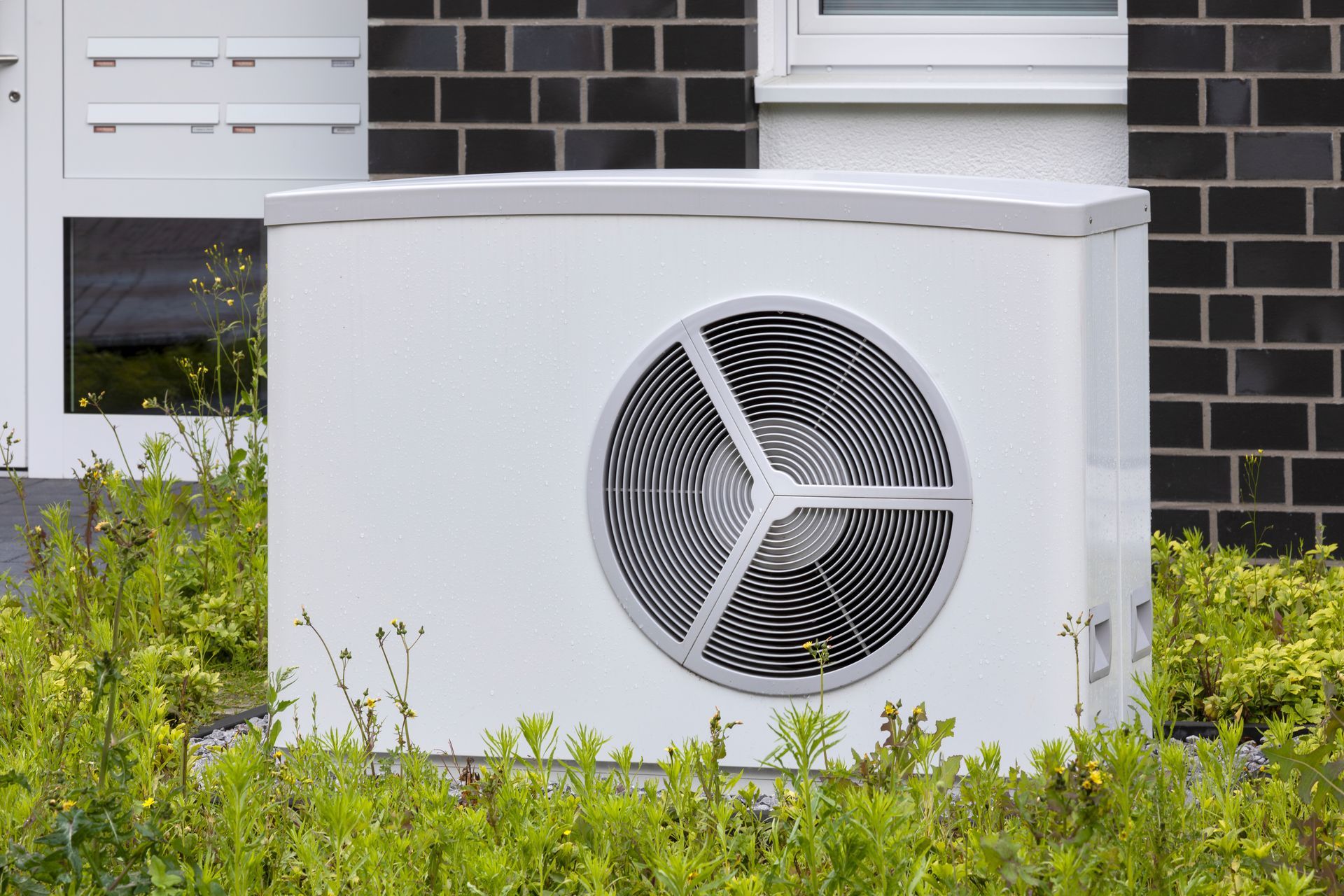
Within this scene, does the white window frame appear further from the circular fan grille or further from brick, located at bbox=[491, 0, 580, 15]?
the circular fan grille

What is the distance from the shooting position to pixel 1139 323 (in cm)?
282

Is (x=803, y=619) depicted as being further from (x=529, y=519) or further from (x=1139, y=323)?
(x=1139, y=323)

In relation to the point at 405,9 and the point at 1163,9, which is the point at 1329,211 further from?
the point at 405,9

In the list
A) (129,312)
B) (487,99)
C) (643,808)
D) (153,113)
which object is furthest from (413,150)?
(643,808)

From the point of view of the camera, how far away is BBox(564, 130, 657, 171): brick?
17.3ft

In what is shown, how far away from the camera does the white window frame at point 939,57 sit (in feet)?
17.3

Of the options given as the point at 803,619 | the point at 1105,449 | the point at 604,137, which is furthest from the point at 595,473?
the point at 604,137

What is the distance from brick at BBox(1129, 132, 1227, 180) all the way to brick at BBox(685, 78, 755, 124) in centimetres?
119

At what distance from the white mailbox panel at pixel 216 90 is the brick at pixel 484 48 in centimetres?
147

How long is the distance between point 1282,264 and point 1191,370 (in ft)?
1.35

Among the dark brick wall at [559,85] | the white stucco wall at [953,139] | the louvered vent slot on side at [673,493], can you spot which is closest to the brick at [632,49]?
the dark brick wall at [559,85]

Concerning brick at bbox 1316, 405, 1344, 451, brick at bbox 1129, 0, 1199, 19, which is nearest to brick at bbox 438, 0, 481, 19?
brick at bbox 1129, 0, 1199, 19

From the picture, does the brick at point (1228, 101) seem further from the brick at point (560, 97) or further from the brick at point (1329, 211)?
the brick at point (560, 97)

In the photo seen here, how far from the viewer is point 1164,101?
5.01 meters
